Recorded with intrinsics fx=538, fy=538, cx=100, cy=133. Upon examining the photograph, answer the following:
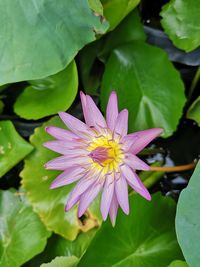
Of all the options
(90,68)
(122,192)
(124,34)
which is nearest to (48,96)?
(90,68)

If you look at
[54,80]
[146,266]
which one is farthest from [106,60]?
[146,266]

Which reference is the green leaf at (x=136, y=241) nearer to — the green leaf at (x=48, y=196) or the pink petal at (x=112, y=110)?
the green leaf at (x=48, y=196)

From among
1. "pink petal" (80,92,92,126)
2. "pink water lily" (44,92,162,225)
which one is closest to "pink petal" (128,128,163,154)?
"pink water lily" (44,92,162,225)

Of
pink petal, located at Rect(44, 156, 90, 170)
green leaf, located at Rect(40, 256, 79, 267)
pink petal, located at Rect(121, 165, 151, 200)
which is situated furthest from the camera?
green leaf, located at Rect(40, 256, 79, 267)

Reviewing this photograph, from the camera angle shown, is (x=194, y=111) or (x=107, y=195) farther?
(x=194, y=111)

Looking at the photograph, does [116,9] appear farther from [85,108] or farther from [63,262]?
[63,262]

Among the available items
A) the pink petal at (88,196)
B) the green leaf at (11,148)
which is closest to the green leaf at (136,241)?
the pink petal at (88,196)

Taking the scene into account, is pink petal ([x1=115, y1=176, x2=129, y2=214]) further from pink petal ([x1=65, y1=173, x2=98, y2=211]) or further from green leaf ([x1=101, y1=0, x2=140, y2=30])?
green leaf ([x1=101, y1=0, x2=140, y2=30])

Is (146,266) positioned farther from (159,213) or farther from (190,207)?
(190,207)
